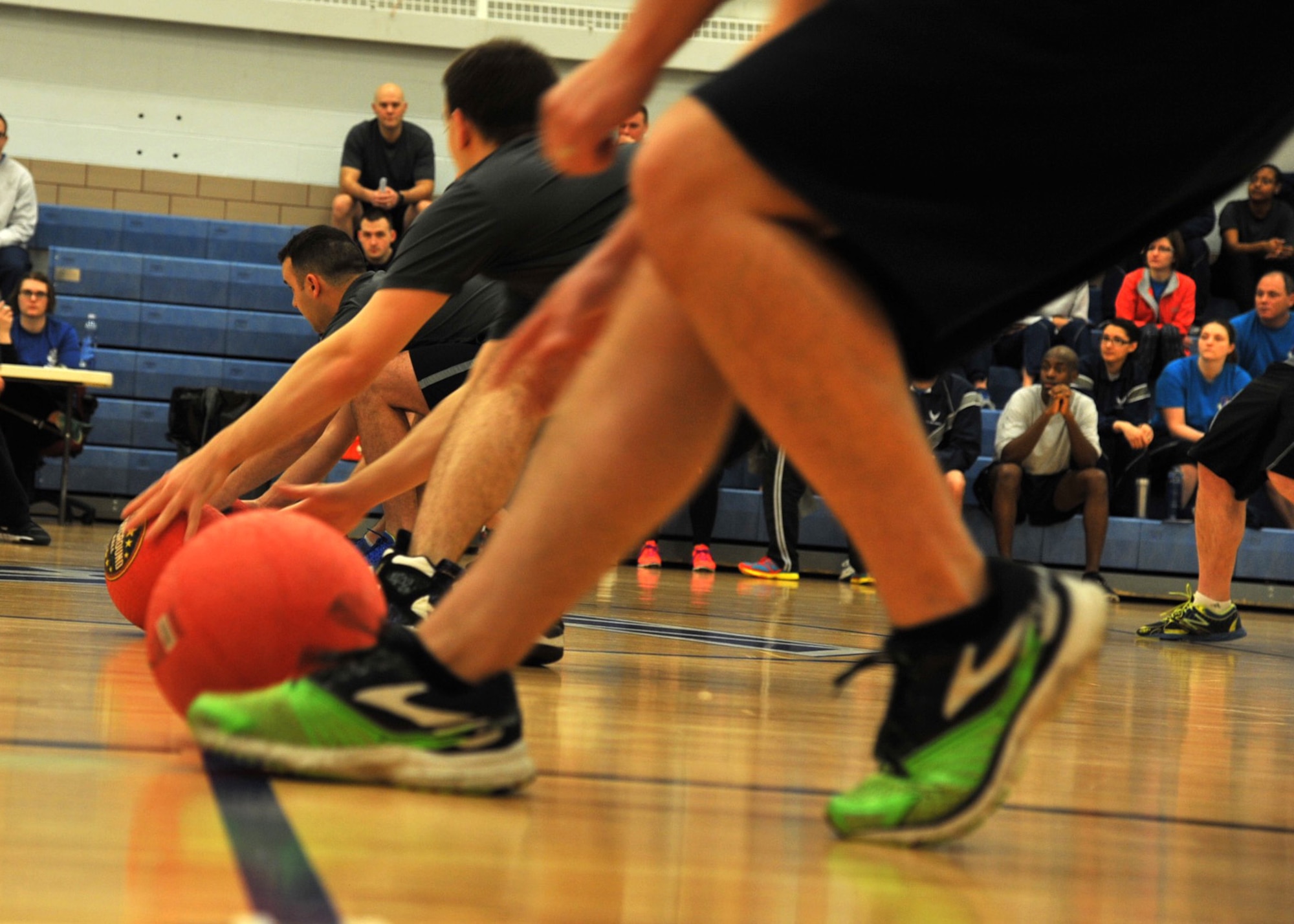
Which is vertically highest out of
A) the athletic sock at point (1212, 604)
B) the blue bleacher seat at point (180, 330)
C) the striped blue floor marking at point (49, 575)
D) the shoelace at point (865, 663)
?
the blue bleacher seat at point (180, 330)

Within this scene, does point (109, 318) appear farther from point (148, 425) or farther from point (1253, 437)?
point (1253, 437)

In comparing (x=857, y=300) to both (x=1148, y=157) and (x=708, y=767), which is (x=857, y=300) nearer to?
(x=1148, y=157)

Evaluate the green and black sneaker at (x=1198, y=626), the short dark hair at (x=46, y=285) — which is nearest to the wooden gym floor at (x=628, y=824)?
the green and black sneaker at (x=1198, y=626)

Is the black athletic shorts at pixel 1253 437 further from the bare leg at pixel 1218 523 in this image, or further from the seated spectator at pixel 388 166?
the seated spectator at pixel 388 166

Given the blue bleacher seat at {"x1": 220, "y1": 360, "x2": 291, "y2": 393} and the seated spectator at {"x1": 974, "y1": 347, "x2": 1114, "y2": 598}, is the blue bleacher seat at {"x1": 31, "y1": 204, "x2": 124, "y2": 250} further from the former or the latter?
the seated spectator at {"x1": 974, "y1": 347, "x2": 1114, "y2": 598}

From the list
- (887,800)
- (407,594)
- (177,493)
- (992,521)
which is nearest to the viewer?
(887,800)

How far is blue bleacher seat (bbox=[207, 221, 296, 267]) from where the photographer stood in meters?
10.1

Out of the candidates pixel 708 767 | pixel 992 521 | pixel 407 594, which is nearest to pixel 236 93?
pixel 992 521

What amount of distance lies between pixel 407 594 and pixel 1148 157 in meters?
1.66

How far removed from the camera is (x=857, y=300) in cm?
122

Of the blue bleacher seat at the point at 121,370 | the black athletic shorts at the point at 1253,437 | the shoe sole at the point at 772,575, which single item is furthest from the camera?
the blue bleacher seat at the point at 121,370

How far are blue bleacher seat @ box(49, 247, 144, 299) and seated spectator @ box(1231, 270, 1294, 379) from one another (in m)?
7.10

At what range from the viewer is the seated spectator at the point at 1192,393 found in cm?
841

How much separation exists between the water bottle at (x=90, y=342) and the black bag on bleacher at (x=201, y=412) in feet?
2.39
